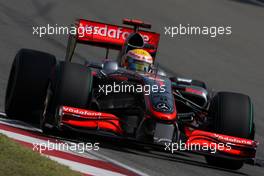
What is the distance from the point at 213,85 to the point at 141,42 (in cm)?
533

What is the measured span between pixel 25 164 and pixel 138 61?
14.4ft

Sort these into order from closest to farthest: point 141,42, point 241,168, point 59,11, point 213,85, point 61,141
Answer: point 61,141, point 241,168, point 141,42, point 213,85, point 59,11

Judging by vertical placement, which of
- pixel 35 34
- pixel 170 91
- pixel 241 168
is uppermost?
pixel 35 34

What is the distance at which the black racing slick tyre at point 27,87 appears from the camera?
10648 millimetres

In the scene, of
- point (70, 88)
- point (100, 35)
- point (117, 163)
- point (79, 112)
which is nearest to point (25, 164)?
point (117, 163)

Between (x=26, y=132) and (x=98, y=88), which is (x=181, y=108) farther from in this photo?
(x=26, y=132)

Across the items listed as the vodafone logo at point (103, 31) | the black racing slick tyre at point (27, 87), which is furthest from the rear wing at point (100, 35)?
the black racing slick tyre at point (27, 87)

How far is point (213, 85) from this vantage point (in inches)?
680

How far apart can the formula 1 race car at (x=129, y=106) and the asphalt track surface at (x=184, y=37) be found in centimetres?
137

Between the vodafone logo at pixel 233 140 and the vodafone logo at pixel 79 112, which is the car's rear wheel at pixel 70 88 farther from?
the vodafone logo at pixel 233 140

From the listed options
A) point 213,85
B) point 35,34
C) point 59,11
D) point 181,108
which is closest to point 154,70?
point 181,108

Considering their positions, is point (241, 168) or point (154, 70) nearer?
point (241, 168)

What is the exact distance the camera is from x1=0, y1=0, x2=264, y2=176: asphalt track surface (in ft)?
58.3

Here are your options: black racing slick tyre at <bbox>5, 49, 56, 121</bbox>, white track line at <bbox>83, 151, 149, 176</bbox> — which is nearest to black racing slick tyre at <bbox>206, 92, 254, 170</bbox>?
white track line at <bbox>83, 151, 149, 176</bbox>
